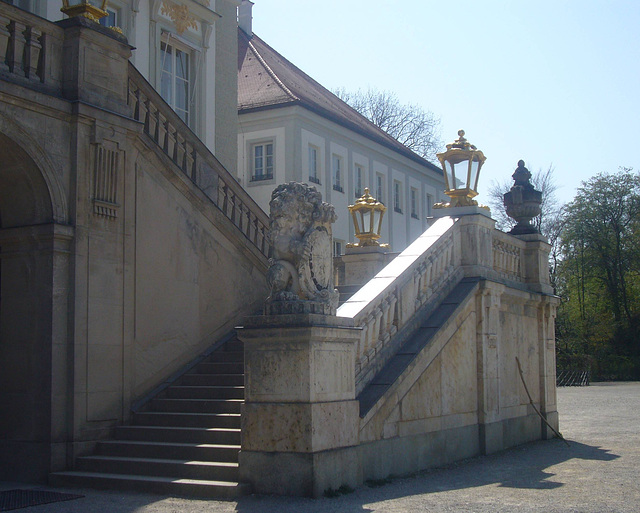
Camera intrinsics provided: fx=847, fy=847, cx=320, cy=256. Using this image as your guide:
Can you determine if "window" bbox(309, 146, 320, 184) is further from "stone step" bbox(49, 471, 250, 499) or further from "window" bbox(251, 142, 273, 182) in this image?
"stone step" bbox(49, 471, 250, 499)

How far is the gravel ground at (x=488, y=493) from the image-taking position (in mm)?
7590

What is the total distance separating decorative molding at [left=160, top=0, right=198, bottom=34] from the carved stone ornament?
10455 mm

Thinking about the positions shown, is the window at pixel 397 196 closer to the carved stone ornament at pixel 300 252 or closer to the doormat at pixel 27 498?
the carved stone ornament at pixel 300 252

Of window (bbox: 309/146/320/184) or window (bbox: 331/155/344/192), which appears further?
window (bbox: 331/155/344/192)

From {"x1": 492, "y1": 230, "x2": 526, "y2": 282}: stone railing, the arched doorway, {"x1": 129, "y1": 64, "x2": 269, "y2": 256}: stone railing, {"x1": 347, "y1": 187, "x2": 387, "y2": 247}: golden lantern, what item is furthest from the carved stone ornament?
{"x1": 347, "y1": 187, "x2": 387, "y2": 247}: golden lantern

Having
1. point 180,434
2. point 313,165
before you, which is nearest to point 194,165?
point 180,434

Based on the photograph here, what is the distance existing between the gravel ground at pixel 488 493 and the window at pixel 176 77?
10231 mm

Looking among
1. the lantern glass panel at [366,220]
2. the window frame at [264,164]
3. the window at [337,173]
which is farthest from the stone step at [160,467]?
the window at [337,173]

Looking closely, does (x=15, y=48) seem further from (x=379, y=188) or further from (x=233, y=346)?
(x=379, y=188)

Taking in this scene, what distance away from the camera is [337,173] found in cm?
3491

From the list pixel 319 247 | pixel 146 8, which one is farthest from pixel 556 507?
pixel 146 8

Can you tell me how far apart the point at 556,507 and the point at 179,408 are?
4975mm

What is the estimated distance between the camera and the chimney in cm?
3725

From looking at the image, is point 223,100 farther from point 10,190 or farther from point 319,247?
point 319,247
